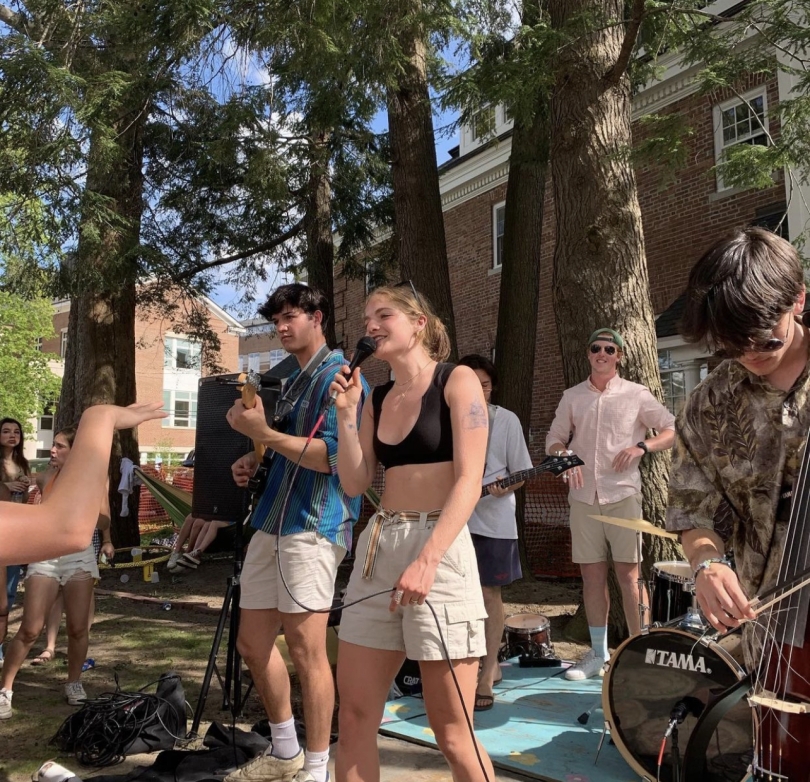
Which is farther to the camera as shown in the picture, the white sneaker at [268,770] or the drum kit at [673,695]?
the white sneaker at [268,770]

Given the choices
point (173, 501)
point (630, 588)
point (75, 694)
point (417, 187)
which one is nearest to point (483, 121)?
point (417, 187)

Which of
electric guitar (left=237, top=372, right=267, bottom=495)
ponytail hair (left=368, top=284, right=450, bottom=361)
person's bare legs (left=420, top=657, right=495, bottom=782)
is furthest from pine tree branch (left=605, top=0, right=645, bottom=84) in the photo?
person's bare legs (left=420, top=657, right=495, bottom=782)

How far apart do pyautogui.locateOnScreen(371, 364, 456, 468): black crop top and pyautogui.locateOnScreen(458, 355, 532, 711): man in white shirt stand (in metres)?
1.86

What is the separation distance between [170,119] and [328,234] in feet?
9.20

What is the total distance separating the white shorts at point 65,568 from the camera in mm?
4578

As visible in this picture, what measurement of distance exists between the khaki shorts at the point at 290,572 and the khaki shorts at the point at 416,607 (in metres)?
0.66

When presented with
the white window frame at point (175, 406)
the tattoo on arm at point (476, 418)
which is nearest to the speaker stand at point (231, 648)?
the tattoo on arm at point (476, 418)

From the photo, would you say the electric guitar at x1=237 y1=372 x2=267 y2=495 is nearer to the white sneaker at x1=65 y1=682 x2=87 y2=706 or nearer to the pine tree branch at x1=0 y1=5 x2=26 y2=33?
the white sneaker at x1=65 y1=682 x2=87 y2=706

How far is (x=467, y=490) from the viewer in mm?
2299

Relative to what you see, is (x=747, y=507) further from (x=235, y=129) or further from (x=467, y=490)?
(x=235, y=129)

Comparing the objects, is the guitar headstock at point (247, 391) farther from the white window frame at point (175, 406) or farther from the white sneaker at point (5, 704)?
the white window frame at point (175, 406)

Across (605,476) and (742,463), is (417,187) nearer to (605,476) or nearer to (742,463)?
(605,476)

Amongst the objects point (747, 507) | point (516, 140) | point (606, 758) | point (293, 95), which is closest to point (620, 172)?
point (516, 140)

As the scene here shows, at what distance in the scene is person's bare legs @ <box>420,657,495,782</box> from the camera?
2.23 metres
